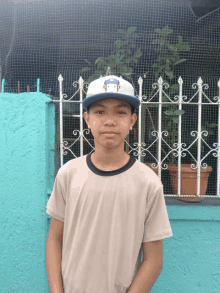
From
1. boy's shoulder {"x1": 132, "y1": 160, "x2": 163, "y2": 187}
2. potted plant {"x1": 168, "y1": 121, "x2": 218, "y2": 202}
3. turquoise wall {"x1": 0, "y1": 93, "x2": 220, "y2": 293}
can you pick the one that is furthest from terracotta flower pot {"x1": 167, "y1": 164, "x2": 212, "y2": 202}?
boy's shoulder {"x1": 132, "y1": 160, "x2": 163, "y2": 187}

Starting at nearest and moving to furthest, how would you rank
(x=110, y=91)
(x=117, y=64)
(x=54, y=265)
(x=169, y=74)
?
(x=110, y=91)
(x=54, y=265)
(x=169, y=74)
(x=117, y=64)

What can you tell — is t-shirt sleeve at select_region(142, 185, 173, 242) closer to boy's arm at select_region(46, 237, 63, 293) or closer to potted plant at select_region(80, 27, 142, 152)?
boy's arm at select_region(46, 237, 63, 293)

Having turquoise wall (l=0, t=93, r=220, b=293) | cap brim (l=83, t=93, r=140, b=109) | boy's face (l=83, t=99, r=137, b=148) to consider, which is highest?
cap brim (l=83, t=93, r=140, b=109)

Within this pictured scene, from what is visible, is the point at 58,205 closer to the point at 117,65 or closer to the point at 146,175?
the point at 146,175

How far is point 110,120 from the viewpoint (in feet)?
4.00

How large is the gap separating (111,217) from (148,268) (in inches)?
12.1

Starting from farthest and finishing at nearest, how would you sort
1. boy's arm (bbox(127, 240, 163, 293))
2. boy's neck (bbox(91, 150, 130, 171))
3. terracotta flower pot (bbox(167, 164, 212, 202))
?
terracotta flower pot (bbox(167, 164, 212, 202)) < boy's neck (bbox(91, 150, 130, 171)) < boy's arm (bbox(127, 240, 163, 293))

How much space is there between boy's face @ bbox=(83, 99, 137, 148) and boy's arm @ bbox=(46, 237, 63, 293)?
624 mm

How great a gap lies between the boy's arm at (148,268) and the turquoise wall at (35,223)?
3.71ft

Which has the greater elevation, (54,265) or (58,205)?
(58,205)

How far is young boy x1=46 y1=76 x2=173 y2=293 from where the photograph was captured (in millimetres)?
1231

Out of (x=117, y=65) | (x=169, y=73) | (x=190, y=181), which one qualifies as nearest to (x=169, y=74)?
→ (x=169, y=73)

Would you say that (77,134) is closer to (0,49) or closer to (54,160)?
(54,160)

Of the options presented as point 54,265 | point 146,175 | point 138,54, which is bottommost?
point 54,265
